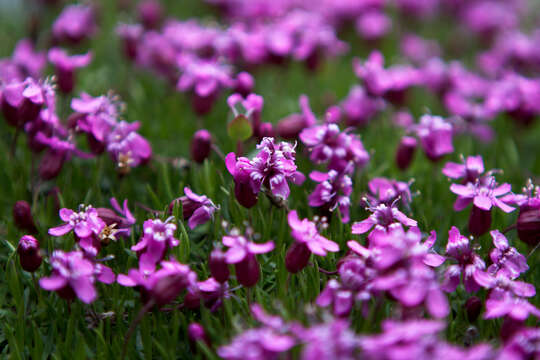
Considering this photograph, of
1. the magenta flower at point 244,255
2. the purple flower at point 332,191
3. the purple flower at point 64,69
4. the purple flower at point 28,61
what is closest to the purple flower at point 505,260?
the purple flower at point 332,191

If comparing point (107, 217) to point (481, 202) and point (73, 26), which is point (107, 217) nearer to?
point (481, 202)

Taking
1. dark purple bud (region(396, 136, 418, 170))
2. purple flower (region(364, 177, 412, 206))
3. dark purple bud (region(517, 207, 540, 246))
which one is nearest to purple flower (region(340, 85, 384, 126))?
dark purple bud (region(396, 136, 418, 170))

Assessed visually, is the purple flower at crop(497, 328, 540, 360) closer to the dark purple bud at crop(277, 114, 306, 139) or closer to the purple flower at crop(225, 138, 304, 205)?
the purple flower at crop(225, 138, 304, 205)

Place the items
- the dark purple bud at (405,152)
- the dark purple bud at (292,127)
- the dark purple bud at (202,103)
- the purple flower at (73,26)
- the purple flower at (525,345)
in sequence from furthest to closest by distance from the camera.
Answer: the purple flower at (73,26), the dark purple bud at (202,103), the dark purple bud at (405,152), the dark purple bud at (292,127), the purple flower at (525,345)

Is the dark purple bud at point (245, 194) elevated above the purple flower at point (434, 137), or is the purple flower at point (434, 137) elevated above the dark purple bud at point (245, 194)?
the dark purple bud at point (245, 194)

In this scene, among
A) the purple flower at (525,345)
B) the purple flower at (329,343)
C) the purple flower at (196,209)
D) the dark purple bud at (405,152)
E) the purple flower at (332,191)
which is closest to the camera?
the purple flower at (329,343)

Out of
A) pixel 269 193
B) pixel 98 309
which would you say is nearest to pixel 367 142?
pixel 269 193

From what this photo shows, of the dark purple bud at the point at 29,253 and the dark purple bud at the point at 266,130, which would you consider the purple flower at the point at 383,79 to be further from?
the dark purple bud at the point at 29,253
